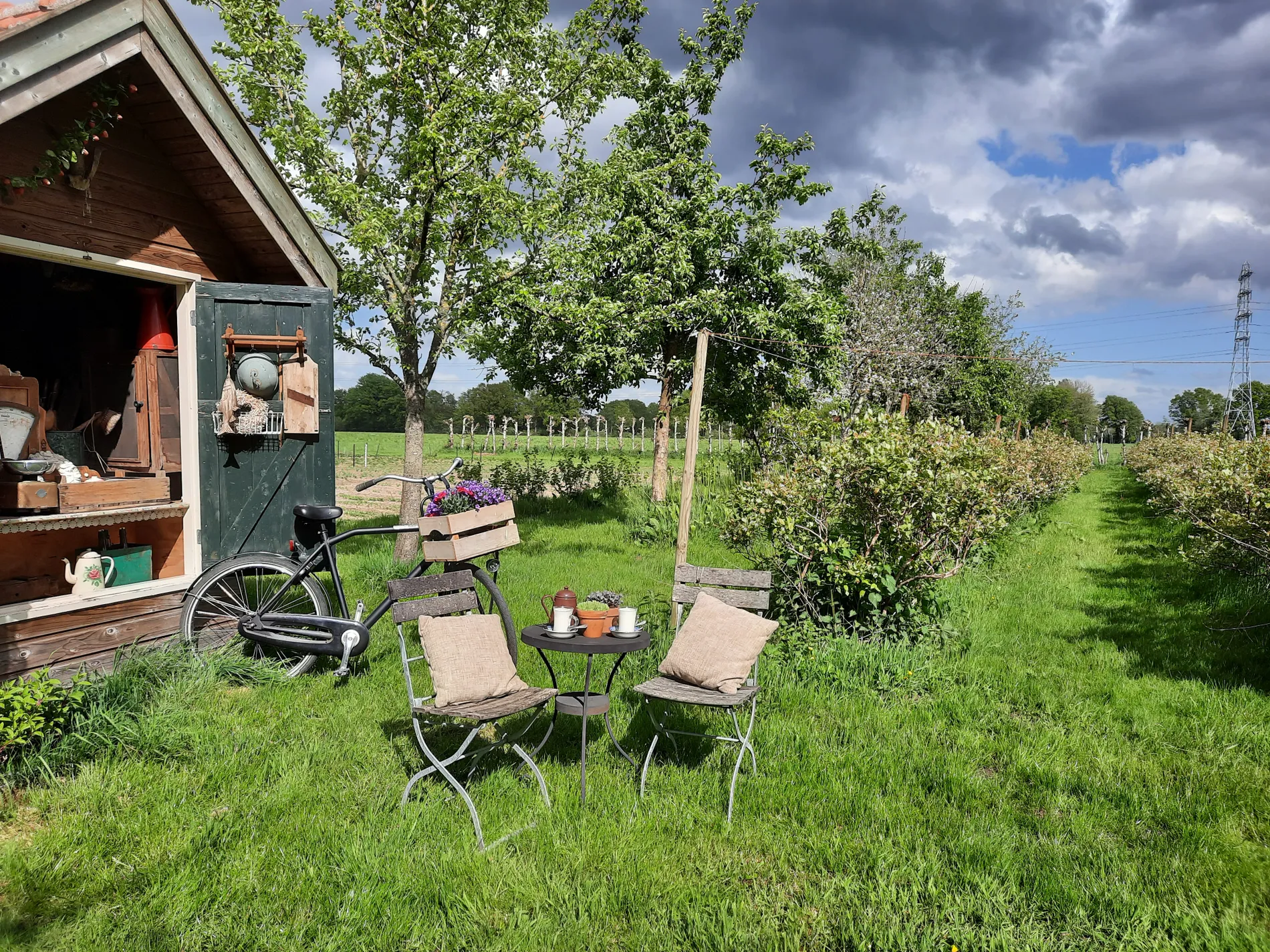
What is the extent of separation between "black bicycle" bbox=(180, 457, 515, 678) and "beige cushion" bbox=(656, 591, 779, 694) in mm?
1360

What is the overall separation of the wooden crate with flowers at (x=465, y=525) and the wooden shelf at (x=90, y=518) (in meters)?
1.80

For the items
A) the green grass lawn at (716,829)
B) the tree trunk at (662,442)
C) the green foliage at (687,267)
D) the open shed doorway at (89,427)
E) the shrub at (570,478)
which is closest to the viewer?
the green grass lawn at (716,829)

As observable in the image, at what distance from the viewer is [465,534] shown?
223 inches

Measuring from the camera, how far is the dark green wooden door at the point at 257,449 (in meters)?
5.54

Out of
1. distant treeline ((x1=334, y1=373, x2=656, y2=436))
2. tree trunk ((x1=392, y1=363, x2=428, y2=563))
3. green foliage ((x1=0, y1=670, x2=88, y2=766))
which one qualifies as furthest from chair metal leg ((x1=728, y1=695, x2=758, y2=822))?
distant treeline ((x1=334, y1=373, x2=656, y2=436))

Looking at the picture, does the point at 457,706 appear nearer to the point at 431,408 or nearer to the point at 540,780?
the point at 540,780

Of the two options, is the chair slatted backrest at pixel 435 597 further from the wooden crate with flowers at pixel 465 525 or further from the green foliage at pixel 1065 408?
the green foliage at pixel 1065 408

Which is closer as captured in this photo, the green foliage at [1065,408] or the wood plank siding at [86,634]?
the wood plank siding at [86,634]

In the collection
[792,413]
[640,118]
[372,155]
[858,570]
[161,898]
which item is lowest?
[161,898]

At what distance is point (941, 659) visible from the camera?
237 inches

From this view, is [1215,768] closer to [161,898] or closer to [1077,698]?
[1077,698]

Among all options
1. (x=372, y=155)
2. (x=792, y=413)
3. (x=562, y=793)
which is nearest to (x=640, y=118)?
(x=372, y=155)

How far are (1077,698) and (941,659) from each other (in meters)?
0.98

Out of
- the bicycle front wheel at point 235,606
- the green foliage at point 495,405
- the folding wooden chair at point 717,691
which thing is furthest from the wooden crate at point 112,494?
the green foliage at point 495,405
